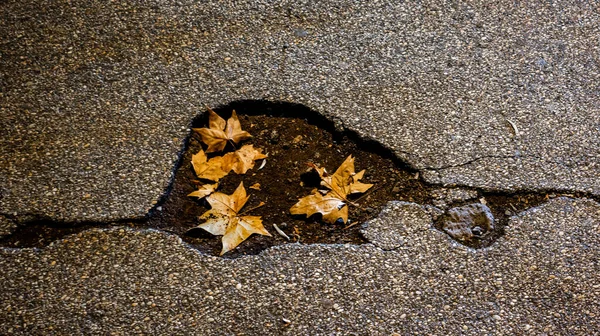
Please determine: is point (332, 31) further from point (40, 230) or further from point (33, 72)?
point (40, 230)

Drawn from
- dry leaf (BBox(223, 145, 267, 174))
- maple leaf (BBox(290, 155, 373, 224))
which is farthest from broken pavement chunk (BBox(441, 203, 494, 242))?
dry leaf (BBox(223, 145, 267, 174))

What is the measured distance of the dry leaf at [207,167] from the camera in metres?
2.82

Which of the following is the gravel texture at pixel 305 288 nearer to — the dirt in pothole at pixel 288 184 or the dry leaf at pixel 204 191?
the dirt in pothole at pixel 288 184

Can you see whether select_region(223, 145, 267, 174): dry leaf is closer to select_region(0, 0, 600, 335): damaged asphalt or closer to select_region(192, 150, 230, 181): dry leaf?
select_region(192, 150, 230, 181): dry leaf

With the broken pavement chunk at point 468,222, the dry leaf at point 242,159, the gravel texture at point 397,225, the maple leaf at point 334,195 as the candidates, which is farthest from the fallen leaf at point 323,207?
the broken pavement chunk at point 468,222

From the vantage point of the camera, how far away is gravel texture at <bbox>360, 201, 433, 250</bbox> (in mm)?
2615

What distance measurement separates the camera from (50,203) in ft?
8.68

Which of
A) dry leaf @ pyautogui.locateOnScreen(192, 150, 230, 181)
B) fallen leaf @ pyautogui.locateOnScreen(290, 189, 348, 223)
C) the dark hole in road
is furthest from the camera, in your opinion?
dry leaf @ pyautogui.locateOnScreen(192, 150, 230, 181)

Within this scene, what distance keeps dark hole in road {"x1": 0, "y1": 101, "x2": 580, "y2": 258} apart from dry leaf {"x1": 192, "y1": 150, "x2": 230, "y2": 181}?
3 cm

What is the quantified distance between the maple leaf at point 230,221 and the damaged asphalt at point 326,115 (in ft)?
0.41

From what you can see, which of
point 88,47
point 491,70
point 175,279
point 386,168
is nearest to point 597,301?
point 386,168

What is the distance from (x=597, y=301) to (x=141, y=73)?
235cm

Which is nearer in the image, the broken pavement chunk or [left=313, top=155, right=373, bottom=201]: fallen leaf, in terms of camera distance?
the broken pavement chunk

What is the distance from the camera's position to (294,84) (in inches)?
125
